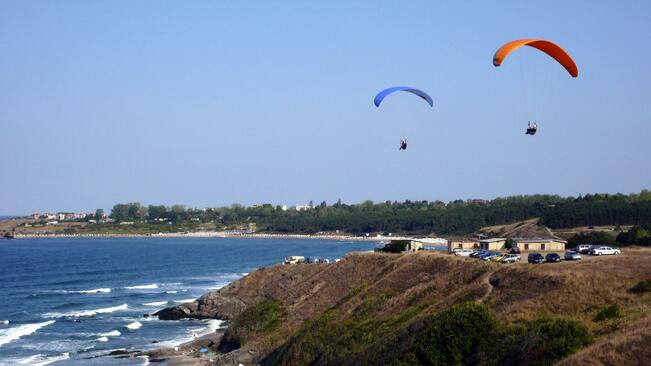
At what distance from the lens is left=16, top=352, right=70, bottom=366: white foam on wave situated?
54.0 meters

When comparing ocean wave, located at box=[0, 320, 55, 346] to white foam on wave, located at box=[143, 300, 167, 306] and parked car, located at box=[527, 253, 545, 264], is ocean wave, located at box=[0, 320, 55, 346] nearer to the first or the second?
white foam on wave, located at box=[143, 300, 167, 306]

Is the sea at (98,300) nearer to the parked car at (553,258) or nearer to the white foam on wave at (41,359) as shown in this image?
the white foam on wave at (41,359)

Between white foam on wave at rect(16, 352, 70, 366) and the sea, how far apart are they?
0.20 ft

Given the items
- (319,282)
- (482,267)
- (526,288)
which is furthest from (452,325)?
(319,282)

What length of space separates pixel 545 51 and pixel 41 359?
119 ft

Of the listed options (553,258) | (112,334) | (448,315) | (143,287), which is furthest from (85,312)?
(448,315)

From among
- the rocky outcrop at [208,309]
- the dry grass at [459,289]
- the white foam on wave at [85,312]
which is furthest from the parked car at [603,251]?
the white foam on wave at [85,312]

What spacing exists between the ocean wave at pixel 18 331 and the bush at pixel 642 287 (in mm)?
42893

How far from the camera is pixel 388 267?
64250 millimetres

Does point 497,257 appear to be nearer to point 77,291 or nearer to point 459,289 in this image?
point 459,289

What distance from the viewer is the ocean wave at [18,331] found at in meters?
63.7

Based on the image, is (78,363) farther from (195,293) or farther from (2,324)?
(195,293)

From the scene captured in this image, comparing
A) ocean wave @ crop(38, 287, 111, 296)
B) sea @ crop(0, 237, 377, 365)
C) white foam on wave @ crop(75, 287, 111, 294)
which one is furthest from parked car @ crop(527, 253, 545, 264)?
ocean wave @ crop(38, 287, 111, 296)

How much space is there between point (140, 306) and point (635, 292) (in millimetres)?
52971
